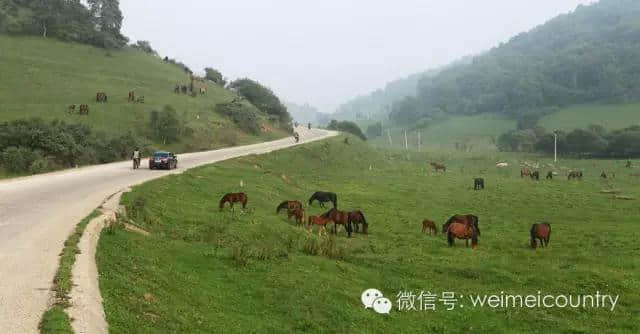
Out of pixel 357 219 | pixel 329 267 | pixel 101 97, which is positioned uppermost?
pixel 101 97

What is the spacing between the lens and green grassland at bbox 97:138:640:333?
481 inches

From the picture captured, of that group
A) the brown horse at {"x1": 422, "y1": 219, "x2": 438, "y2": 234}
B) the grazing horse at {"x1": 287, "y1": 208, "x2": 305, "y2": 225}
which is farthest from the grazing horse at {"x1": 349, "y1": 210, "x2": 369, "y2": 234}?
the brown horse at {"x1": 422, "y1": 219, "x2": 438, "y2": 234}

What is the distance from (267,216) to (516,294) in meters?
13.1

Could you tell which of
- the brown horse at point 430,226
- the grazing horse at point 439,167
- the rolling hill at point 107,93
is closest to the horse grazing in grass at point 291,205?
the brown horse at point 430,226

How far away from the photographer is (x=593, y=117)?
177m

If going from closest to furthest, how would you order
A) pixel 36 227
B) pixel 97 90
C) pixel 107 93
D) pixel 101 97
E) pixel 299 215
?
pixel 36 227 < pixel 299 215 < pixel 101 97 < pixel 107 93 < pixel 97 90

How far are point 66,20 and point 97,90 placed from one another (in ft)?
131

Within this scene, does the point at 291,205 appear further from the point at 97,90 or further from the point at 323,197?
the point at 97,90

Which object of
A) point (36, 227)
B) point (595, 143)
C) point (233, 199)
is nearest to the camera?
point (36, 227)

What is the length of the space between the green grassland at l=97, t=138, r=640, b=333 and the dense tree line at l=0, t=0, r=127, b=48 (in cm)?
7972

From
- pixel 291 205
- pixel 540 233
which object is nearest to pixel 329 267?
pixel 291 205

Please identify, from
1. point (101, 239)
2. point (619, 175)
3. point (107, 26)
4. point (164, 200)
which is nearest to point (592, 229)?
point (164, 200)

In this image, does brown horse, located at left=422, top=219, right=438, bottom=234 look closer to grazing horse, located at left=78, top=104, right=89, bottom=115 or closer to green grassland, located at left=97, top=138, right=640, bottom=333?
green grassland, located at left=97, top=138, right=640, bottom=333

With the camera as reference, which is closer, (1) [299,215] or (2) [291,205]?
(1) [299,215]
